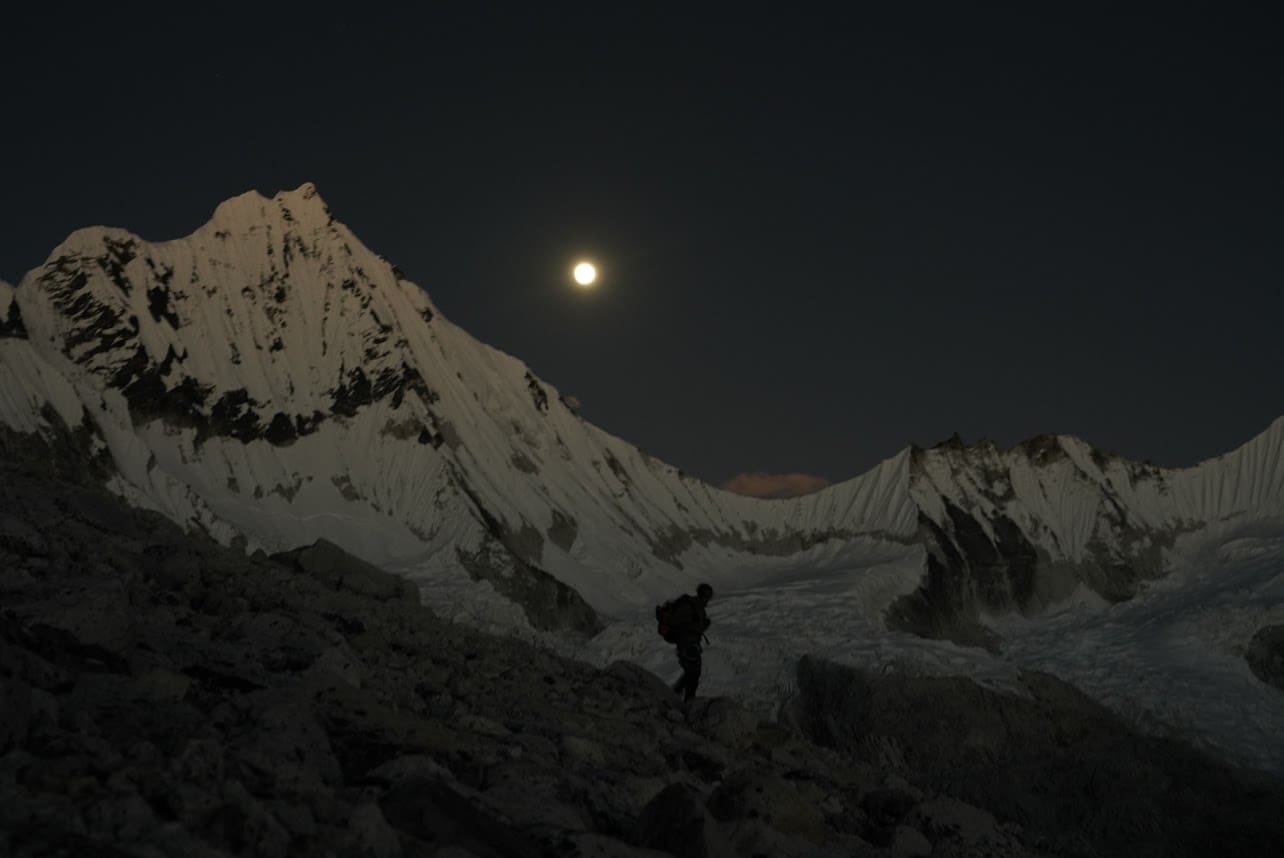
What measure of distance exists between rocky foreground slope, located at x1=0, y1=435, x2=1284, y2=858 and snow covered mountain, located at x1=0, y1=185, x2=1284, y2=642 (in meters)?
48.6

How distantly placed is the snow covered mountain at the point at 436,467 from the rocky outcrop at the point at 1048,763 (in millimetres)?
35622

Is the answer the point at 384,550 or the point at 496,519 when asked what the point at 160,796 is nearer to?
the point at 384,550

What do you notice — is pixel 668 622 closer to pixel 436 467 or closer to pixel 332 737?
pixel 332 737

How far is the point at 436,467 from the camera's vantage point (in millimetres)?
75750

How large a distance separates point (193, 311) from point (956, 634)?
187 feet

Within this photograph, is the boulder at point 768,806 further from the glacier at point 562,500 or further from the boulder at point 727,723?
the glacier at point 562,500

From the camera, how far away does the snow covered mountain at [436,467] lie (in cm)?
6669

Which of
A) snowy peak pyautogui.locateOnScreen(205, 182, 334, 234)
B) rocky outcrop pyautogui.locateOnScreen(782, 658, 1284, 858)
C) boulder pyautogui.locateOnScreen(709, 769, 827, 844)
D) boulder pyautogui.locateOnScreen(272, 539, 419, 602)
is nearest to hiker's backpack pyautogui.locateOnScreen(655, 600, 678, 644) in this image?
boulder pyautogui.locateOnScreen(272, 539, 419, 602)

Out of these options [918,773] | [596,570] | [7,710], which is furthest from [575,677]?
[596,570]

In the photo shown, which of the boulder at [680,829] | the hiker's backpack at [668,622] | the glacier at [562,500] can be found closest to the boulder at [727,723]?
the hiker's backpack at [668,622]

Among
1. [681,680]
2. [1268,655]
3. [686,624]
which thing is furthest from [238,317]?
[681,680]

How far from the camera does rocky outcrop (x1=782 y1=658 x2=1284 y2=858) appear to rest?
19.3 metres

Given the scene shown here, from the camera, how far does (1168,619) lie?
45.1 metres

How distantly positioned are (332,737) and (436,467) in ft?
228
